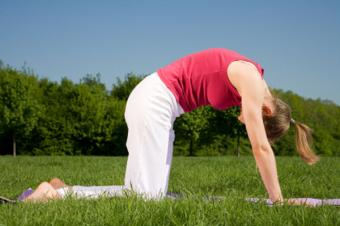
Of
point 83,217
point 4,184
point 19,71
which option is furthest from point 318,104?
point 83,217

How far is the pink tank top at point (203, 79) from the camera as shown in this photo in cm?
462

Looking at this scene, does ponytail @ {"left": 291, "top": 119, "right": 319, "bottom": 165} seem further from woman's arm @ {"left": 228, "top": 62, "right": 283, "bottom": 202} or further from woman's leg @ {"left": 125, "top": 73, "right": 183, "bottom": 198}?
woman's leg @ {"left": 125, "top": 73, "right": 183, "bottom": 198}

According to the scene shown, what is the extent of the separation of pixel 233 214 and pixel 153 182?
1.28 meters

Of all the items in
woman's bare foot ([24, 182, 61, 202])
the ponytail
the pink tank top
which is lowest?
woman's bare foot ([24, 182, 61, 202])

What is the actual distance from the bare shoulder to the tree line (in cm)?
3139

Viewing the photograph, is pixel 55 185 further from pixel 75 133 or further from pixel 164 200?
pixel 75 133

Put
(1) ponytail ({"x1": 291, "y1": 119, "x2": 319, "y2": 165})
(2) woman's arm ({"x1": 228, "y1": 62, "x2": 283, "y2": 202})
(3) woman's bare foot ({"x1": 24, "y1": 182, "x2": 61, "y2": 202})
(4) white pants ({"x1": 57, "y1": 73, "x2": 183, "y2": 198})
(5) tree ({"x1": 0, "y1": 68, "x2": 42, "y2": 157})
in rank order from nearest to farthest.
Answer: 1. (2) woman's arm ({"x1": 228, "y1": 62, "x2": 283, "y2": 202})
2. (4) white pants ({"x1": 57, "y1": 73, "x2": 183, "y2": 198})
3. (3) woman's bare foot ({"x1": 24, "y1": 182, "x2": 61, "y2": 202})
4. (1) ponytail ({"x1": 291, "y1": 119, "x2": 319, "y2": 165})
5. (5) tree ({"x1": 0, "y1": 68, "x2": 42, "y2": 157})

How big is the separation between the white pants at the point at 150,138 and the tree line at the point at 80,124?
30.7 metres

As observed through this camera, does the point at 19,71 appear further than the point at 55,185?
Yes

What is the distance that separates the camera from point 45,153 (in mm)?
40500

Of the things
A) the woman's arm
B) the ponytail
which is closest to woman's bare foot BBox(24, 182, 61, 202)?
the woman's arm

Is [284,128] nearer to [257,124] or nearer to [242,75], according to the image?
[257,124]

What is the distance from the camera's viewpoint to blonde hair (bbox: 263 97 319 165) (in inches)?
197

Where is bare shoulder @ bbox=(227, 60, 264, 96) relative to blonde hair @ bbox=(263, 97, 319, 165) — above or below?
above
